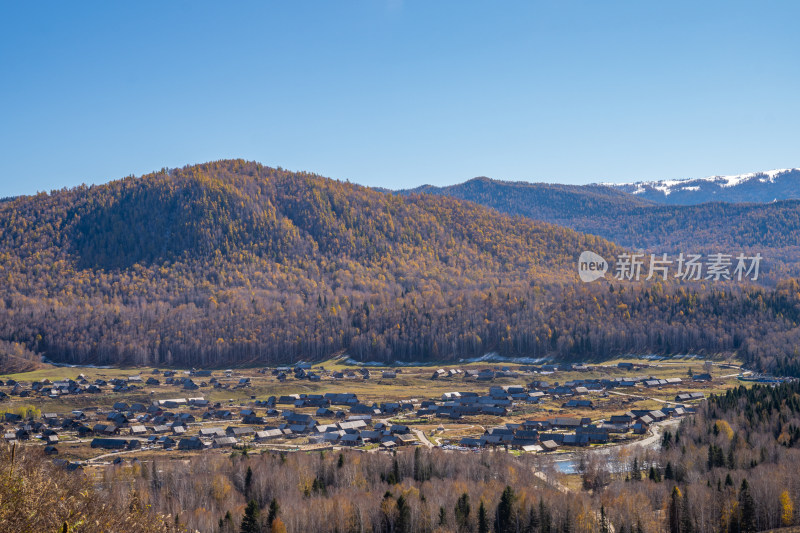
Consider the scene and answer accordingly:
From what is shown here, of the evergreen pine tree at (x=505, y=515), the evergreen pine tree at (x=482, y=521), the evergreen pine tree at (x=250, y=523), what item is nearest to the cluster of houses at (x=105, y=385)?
the evergreen pine tree at (x=250, y=523)

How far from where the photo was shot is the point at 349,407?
112688 mm

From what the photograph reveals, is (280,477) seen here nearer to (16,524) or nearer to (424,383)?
(16,524)

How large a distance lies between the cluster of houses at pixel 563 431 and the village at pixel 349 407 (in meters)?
0.20

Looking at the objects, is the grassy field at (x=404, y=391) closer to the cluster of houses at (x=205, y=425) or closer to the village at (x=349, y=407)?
the village at (x=349, y=407)

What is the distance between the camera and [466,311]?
18750 centimetres

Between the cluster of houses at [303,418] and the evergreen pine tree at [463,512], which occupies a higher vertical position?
the evergreen pine tree at [463,512]

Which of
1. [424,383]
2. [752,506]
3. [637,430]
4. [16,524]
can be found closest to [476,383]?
[424,383]

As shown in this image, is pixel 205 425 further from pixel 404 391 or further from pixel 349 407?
pixel 404 391

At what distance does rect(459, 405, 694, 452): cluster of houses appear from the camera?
83062 mm

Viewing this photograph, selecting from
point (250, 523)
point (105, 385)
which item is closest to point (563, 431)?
point (250, 523)

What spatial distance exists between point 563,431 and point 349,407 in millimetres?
33397

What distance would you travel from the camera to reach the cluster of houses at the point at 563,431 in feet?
273

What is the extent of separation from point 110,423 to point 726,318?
12179 centimetres

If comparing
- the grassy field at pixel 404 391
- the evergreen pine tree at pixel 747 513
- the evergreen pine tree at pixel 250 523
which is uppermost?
the evergreen pine tree at pixel 250 523
